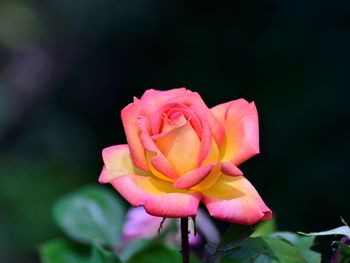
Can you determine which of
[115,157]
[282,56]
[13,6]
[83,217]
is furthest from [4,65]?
[115,157]

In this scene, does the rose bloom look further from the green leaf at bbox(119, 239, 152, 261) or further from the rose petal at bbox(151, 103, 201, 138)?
the green leaf at bbox(119, 239, 152, 261)

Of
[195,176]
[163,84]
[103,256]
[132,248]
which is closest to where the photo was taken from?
[195,176]

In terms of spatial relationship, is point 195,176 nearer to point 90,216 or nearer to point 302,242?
point 302,242

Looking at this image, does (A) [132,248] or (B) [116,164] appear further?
(A) [132,248]

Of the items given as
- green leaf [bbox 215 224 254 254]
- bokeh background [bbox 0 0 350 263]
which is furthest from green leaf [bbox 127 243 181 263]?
bokeh background [bbox 0 0 350 263]

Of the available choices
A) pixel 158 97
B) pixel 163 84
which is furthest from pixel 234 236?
pixel 163 84

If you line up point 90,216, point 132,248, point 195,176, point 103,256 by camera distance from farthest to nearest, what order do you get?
point 90,216
point 132,248
point 103,256
point 195,176

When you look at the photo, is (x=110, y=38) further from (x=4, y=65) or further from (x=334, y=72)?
(x=334, y=72)
